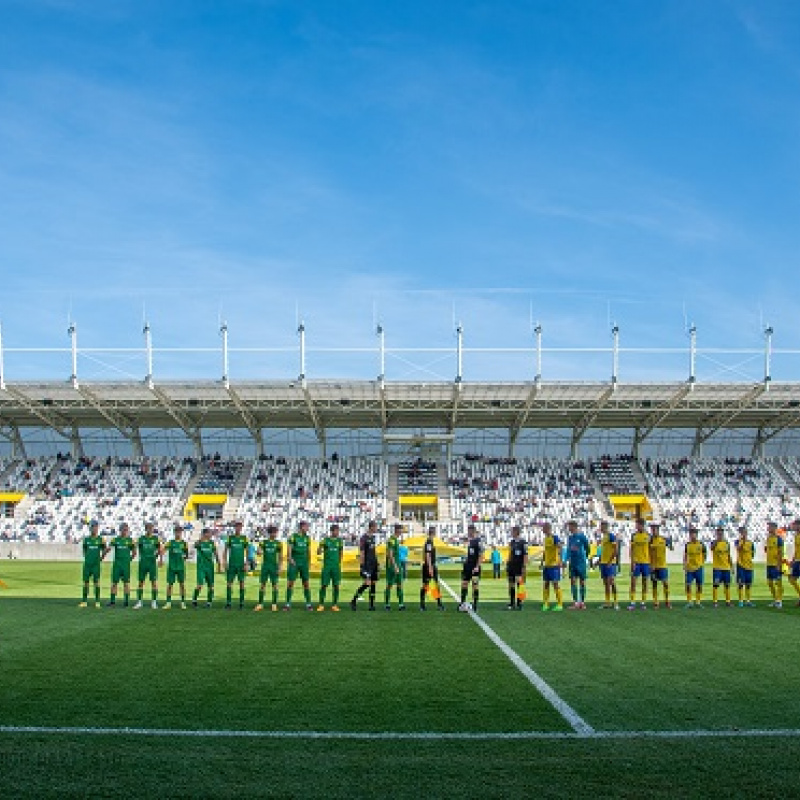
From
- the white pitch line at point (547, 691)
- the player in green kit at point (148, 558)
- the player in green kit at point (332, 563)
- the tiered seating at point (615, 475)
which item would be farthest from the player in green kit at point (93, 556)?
the tiered seating at point (615, 475)

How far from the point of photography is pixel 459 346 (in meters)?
48.4

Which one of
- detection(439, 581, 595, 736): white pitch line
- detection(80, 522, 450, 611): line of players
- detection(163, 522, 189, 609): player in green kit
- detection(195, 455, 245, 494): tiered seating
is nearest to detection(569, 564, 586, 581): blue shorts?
detection(80, 522, 450, 611): line of players

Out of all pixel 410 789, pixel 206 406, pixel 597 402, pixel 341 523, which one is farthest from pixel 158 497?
pixel 410 789

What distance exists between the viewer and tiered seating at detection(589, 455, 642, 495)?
53.3m

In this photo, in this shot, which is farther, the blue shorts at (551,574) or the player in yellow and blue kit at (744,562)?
the player in yellow and blue kit at (744,562)

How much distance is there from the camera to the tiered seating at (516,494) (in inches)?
1924

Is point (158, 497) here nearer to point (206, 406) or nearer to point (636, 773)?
point (206, 406)

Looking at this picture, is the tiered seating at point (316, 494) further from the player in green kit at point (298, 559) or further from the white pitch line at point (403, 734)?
the white pitch line at point (403, 734)

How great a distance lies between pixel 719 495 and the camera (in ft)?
173

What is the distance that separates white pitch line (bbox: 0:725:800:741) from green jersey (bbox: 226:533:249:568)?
10.8m

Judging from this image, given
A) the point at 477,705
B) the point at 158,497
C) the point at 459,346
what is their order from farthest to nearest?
the point at 158,497 < the point at 459,346 < the point at 477,705

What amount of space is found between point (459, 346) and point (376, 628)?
34336 millimetres

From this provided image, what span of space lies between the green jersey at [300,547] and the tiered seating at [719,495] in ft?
106

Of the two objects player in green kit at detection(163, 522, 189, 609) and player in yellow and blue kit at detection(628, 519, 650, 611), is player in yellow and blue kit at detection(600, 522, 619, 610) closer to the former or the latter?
player in yellow and blue kit at detection(628, 519, 650, 611)
